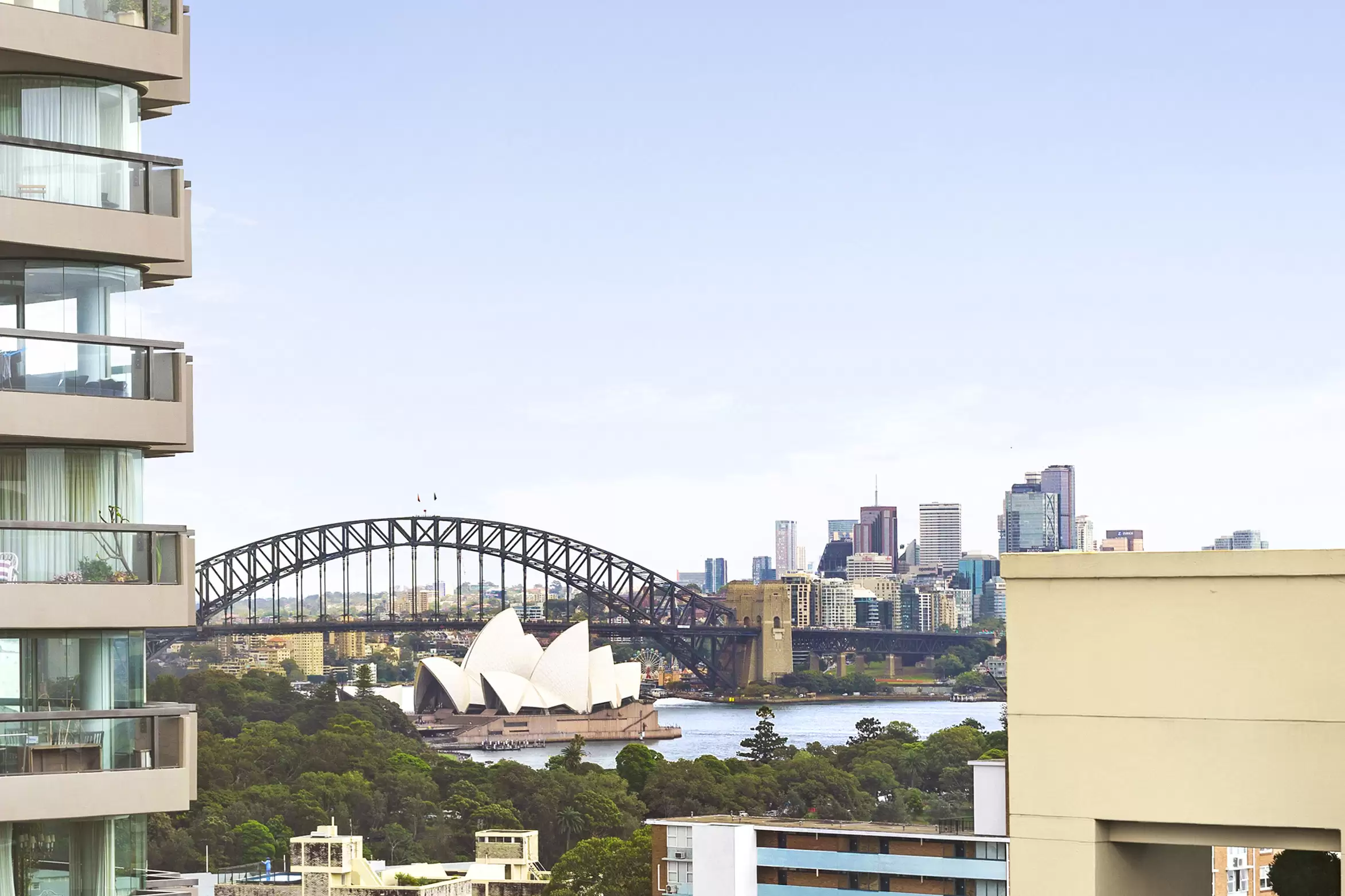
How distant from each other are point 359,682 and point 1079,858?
108111 millimetres

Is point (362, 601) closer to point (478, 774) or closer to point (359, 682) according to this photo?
point (359, 682)

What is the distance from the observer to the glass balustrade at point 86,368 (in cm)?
916

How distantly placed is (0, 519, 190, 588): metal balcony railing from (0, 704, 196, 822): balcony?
2.20 feet

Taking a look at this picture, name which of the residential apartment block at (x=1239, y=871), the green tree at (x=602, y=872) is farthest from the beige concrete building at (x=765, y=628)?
the residential apartment block at (x=1239, y=871)

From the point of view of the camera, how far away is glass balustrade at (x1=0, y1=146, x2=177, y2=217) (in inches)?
366

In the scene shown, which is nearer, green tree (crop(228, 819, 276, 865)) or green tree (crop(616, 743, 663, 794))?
green tree (crop(228, 819, 276, 865))

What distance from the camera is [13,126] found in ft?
31.2

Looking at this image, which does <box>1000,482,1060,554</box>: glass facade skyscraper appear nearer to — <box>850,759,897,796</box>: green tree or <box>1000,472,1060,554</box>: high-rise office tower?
<box>1000,472,1060,554</box>: high-rise office tower

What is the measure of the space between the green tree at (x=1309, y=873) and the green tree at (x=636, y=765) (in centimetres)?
6540

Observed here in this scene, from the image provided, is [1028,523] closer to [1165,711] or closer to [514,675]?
[514,675]

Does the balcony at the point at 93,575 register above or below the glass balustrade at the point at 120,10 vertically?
below

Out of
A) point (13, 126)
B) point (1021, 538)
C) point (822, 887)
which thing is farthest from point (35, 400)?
point (1021, 538)

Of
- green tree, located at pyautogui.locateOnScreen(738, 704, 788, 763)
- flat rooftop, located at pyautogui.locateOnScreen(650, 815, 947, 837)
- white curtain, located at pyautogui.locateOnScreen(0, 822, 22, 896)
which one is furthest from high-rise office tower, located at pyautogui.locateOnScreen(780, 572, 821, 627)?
white curtain, located at pyautogui.locateOnScreen(0, 822, 22, 896)

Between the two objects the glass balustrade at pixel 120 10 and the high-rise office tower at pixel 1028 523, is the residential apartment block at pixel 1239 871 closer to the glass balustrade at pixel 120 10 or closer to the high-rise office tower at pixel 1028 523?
the glass balustrade at pixel 120 10
